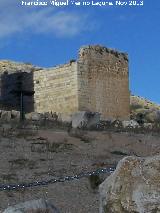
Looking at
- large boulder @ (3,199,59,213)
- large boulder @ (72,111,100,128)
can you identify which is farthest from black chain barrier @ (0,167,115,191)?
large boulder @ (72,111,100,128)

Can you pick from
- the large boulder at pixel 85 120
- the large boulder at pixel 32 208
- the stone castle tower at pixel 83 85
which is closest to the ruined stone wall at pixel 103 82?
the stone castle tower at pixel 83 85

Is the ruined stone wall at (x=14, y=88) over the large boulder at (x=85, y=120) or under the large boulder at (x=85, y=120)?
over

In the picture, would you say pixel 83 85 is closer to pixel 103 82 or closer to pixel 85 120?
pixel 103 82

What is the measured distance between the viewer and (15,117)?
20578 millimetres

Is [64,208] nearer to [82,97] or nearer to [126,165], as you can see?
[126,165]

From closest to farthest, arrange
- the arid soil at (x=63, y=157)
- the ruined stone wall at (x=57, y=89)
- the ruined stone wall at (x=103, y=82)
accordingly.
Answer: the arid soil at (x=63, y=157)
the ruined stone wall at (x=57, y=89)
the ruined stone wall at (x=103, y=82)

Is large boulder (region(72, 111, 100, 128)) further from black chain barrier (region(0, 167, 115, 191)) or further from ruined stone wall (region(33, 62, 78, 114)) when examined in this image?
black chain barrier (region(0, 167, 115, 191))

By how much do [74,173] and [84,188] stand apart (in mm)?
1032

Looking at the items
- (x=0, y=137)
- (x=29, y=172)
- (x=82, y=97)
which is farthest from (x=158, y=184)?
(x=82, y=97)

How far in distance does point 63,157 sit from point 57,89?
1262 cm

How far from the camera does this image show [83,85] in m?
24.4

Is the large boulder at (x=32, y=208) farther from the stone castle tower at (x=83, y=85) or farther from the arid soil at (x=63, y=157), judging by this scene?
the stone castle tower at (x=83, y=85)

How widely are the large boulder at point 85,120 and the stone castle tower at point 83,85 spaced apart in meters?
3.23

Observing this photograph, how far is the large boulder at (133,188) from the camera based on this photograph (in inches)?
168
